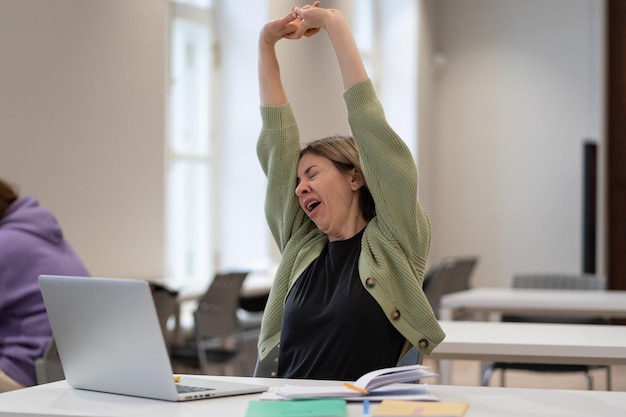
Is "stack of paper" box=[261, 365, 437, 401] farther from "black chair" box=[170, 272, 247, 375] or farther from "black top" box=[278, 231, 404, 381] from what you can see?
"black chair" box=[170, 272, 247, 375]

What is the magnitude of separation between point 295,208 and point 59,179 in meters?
2.56

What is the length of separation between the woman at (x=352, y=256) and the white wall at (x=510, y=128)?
7227mm

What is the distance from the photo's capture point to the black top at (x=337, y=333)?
7.18 ft

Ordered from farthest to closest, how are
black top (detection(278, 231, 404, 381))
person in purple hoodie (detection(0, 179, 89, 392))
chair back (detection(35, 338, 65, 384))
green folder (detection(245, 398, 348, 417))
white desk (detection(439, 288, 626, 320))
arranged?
white desk (detection(439, 288, 626, 320))
person in purple hoodie (detection(0, 179, 89, 392))
chair back (detection(35, 338, 65, 384))
black top (detection(278, 231, 404, 381))
green folder (detection(245, 398, 348, 417))

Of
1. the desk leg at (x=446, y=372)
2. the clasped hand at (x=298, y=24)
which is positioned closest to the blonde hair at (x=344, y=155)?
the clasped hand at (x=298, y=24)

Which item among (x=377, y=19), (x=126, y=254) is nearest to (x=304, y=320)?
(x=126, y=254)

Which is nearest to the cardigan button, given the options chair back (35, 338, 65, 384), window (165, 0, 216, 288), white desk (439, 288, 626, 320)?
chair back (35, 338, 65, 384)

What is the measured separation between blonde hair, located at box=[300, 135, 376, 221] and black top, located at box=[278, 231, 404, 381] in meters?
0.19

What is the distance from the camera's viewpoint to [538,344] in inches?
106

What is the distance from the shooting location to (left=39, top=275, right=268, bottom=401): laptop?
1.76 meters

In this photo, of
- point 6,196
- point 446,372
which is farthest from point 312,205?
point 446,372

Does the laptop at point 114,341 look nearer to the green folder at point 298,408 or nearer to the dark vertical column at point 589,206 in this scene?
the green folder at point 298,408

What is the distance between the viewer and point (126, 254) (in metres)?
5.31

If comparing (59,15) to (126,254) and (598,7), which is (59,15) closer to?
(126,254)
